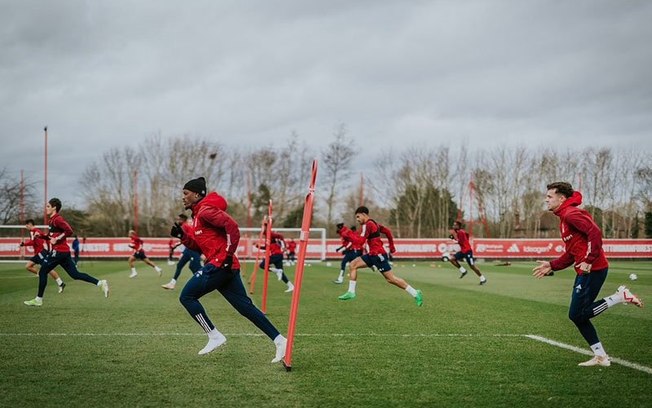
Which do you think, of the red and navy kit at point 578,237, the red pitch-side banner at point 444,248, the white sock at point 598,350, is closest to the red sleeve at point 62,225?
the red and navy kit at point 578,237

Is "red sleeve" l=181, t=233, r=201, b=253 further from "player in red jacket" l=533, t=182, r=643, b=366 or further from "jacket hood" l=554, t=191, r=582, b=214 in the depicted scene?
"jacket hood" l=554, t=191, r=582, b=214

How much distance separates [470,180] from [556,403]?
6312 cm

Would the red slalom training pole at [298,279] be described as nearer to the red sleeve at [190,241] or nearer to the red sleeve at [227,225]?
the red sleeve at [227,225]

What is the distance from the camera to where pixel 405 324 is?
1209 centimetres

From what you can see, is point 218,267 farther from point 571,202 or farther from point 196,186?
point 571,202

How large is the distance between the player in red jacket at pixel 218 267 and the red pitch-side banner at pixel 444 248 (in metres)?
42.9

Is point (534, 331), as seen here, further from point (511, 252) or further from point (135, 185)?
point (135, 185)

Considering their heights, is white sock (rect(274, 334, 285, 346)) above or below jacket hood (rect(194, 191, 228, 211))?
below

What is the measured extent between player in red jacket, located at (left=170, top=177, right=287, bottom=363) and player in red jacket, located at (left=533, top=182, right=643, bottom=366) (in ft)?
12.3

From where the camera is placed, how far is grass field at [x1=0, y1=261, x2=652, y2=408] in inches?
242

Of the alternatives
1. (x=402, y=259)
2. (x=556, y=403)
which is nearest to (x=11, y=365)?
(x=556, y=403)

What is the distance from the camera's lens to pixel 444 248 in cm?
5241

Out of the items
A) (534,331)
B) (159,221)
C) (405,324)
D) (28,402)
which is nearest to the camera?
(28,402)

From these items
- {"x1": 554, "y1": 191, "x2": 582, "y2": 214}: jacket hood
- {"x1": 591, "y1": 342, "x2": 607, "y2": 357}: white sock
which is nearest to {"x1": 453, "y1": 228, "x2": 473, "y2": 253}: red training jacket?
{"x1": 554, "y1": 191, "x2": 582, "y2": 214}: jacket hood
